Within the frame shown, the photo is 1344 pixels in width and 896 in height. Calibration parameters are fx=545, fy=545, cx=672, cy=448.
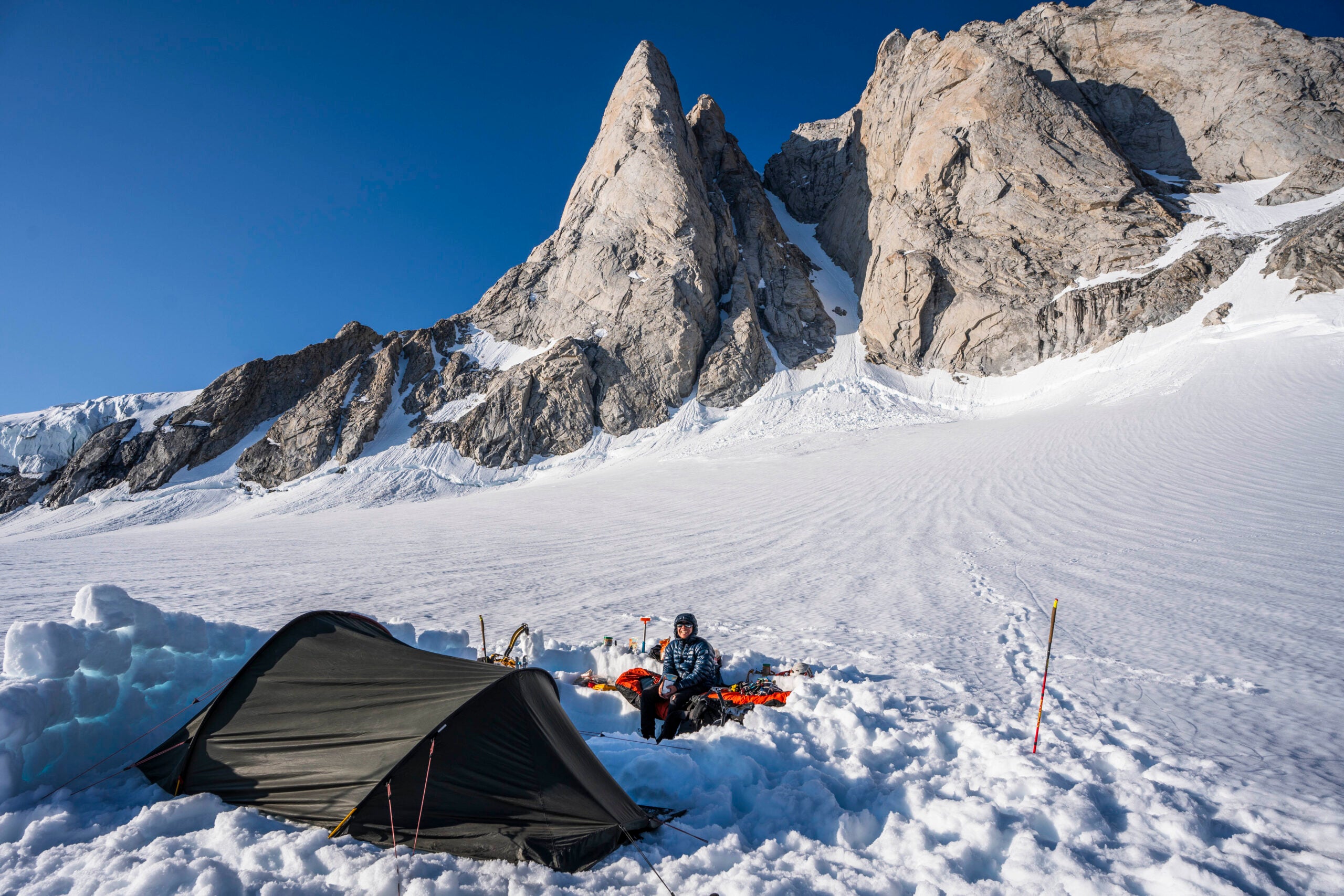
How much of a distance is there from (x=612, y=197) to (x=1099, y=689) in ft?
162

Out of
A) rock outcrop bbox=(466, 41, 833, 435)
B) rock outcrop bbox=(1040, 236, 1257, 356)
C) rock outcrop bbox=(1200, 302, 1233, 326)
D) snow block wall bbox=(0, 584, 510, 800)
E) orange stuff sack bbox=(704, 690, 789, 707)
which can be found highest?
rock outcrop bbox=(466, 41, 833, 435)

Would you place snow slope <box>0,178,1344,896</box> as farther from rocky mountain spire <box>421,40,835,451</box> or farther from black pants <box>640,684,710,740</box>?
rocky mountain spire <box>421,40,835,451</box>

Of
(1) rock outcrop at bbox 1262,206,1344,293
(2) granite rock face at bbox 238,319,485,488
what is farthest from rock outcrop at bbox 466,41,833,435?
(1) rock outcrop at bbox 1262,206,1344,293

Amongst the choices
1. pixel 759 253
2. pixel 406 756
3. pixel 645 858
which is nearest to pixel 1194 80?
pixel 759 253

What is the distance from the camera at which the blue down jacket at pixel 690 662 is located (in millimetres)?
5316

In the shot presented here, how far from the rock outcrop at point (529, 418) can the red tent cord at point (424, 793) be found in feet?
111

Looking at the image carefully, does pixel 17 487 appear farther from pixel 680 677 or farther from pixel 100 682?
pixel 680 677

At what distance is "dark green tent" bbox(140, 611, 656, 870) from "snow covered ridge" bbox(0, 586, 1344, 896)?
0.42 feet

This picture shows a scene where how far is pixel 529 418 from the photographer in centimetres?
3731

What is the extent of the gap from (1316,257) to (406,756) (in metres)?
45.2

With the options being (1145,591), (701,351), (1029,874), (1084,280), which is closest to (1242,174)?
(1084,280)

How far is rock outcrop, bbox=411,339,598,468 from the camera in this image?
36.3 metres

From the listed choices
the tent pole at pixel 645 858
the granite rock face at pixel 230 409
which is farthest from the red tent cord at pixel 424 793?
the granite rock face at pixel 230 409

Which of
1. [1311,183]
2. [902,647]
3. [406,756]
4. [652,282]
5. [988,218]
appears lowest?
[902,647]
